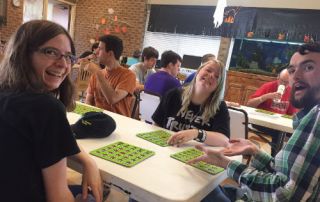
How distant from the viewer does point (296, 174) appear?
3.07 ft

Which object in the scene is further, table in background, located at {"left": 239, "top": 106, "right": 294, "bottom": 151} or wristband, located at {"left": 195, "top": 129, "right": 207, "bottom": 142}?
table in background, located at {"left": 239, "top": 106, "right": 294, "bottom": 151}

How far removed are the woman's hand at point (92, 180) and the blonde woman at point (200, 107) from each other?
800 millimetres

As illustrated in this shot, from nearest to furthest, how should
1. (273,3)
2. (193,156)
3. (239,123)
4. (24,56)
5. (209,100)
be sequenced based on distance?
(24,56)
(193,156)
(209,100)
(239,123)
(273,3)

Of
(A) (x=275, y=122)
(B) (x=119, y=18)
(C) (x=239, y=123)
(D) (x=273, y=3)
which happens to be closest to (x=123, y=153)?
(C) (x=239, y=123)

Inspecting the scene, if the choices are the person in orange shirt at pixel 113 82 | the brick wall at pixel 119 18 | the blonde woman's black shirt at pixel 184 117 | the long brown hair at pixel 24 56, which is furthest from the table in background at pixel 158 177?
the brick wall at pixel 119 18

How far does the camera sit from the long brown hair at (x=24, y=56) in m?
0.88

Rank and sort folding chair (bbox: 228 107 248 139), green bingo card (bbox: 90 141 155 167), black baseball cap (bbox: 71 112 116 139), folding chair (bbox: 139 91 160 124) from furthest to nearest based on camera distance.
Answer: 1. folding chair (bbox: 139 91 160 124)
2. folding chair (bbox: 228 107 248 139)
3. black baseball cap (bbox: 71 112 116 139)
4. green bingo card (bbox: 90 141 155 167)

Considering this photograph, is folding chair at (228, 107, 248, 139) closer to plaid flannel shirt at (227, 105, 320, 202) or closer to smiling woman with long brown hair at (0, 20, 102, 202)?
plaid flannel shirt at (227, 105, 320, 202)

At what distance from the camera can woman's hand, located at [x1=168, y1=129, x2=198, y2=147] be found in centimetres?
142

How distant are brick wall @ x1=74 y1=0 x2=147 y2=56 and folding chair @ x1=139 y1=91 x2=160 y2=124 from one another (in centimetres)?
492

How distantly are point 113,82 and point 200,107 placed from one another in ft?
3.06

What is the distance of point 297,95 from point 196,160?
54 cm

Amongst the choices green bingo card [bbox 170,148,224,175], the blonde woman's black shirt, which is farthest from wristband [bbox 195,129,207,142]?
the blonde woman's black shirt

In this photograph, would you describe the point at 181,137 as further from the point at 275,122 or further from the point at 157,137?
the point at 275,122
